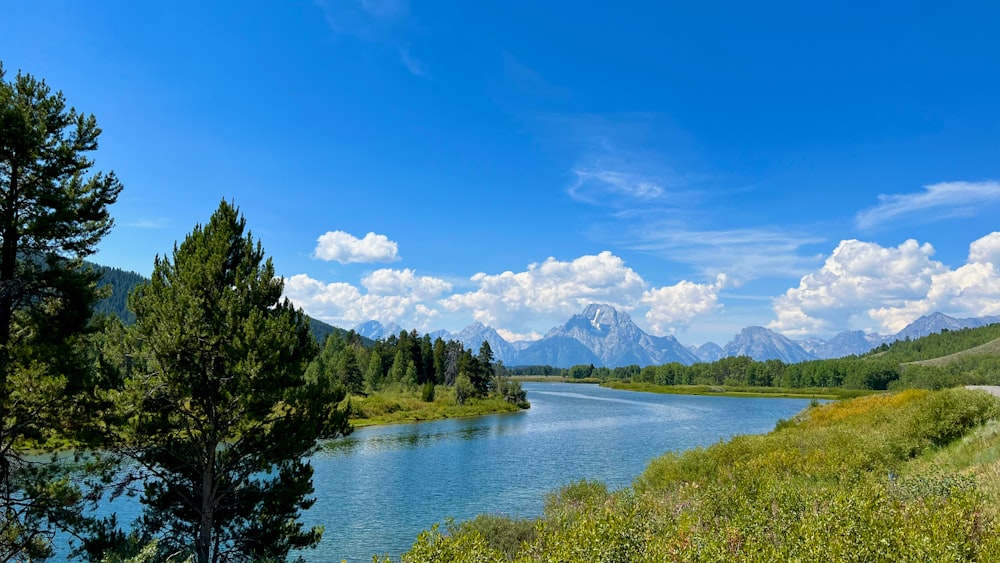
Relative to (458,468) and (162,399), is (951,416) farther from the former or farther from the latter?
(162,399)

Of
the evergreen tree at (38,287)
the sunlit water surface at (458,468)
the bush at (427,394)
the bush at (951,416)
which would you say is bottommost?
the sunlit water surface at (458,468)

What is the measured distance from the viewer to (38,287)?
62.9 ft

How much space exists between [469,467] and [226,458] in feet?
109

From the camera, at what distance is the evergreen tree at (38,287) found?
57.4 ft

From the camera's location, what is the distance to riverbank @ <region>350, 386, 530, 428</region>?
294ft

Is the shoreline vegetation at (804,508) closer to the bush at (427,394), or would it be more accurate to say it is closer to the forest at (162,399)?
the forest at (162,399)

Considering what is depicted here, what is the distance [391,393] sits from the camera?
114 metres

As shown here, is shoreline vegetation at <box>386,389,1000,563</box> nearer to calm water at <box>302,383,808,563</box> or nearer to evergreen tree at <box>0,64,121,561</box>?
calm water at <box>302,383,808,563</box>

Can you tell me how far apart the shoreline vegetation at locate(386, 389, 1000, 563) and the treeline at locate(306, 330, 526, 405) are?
254 feet

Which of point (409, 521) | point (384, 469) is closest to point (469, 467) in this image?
point (384, 469)

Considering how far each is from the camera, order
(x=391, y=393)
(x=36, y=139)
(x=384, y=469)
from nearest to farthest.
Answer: (x=36, y=139) → (x=384, y=469) → (x=391, y=393)

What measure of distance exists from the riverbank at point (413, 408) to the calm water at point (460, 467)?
23.9ft

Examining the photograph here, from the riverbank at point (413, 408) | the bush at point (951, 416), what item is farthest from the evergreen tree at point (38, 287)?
the riverbank at point (413, 408)

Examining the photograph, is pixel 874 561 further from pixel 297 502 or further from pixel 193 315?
pixel 193 315
